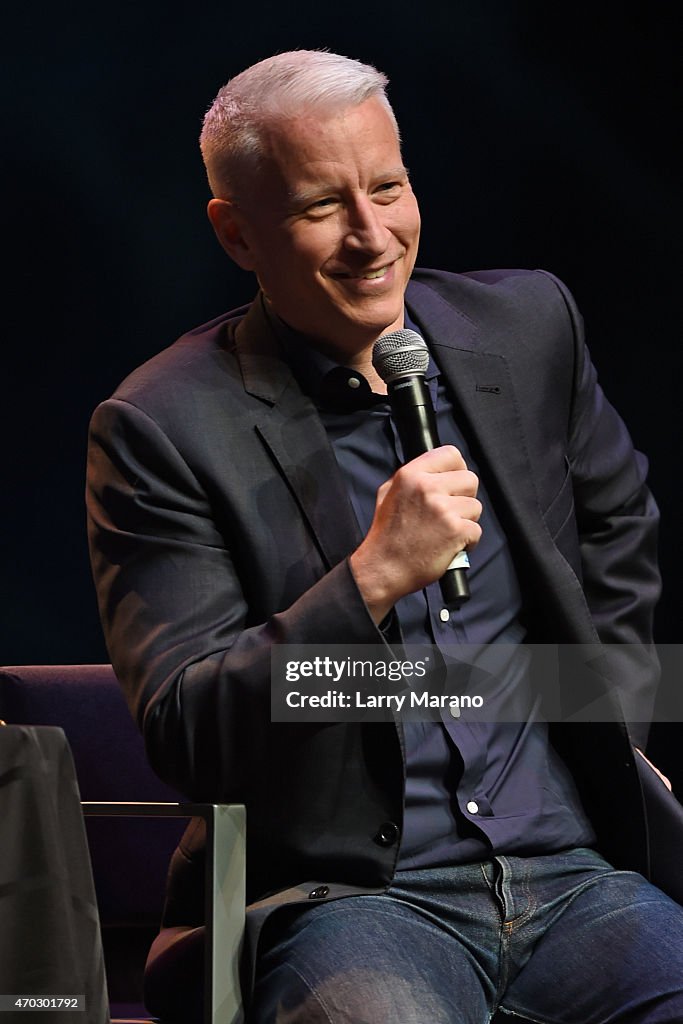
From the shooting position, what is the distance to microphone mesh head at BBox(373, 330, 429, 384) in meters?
1.57

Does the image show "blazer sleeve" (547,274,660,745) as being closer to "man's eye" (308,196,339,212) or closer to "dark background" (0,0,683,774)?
"man's eye" (308,196,339,212)

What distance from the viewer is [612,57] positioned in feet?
9.09

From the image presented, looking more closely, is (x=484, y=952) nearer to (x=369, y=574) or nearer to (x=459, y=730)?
(x=459, y=730)

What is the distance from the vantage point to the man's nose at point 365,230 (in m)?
1.69

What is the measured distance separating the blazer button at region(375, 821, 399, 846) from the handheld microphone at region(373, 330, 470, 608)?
0.86 ft

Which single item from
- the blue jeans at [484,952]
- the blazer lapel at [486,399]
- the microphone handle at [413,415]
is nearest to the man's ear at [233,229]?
the blazer lapel at [486,399]

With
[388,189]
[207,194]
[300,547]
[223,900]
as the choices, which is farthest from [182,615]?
[207,194]

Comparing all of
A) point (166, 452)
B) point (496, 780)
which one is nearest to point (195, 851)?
point (496, 780)

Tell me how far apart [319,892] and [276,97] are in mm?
974

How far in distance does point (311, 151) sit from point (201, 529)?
1.60ft

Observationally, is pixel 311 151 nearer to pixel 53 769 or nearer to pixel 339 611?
pixel 339 611

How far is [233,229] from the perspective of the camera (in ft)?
6.02

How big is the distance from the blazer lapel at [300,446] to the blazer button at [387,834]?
0.31 meters

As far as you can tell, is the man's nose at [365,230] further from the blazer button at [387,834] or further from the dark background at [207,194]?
the dark background at [207,194]
